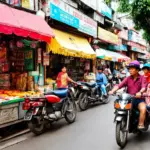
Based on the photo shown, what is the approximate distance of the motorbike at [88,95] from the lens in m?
10.3

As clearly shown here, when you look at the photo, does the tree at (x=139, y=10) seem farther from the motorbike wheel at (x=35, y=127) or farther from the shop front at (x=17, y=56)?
the motorbike wheel at (x=35, y=127)

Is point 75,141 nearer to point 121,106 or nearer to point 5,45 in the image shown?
point 121,106

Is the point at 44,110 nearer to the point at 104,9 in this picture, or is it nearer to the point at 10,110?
the point at 10,110

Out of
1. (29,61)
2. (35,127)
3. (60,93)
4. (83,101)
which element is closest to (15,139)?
(35,127)

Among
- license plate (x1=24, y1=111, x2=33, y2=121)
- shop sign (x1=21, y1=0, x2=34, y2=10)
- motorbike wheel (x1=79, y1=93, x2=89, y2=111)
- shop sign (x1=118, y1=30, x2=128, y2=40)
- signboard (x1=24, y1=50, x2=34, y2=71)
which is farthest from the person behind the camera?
shop sign (x1=118, y1=30, x2=128, y2=40)

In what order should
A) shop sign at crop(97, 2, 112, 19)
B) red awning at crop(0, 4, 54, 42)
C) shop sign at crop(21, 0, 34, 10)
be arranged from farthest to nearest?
shop sign at crop(97, 2, 112, 19) → shop sign at crop(21, 0, 34, 10) → red awning at crop(0, 4, 54, 42)

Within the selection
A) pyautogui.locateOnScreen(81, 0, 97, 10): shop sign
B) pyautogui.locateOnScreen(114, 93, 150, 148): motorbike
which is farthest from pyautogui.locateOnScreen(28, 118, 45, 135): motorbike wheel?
pyautogui.locateOnScreen(81, 0, 97, 10): shop sign

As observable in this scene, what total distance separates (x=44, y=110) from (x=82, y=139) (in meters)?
1.24

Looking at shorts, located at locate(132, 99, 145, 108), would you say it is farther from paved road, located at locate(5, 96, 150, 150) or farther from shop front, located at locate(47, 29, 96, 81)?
shop front, located at locate(47, 29, 96, 81)

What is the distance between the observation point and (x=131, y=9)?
1255 cm

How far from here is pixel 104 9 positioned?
20.6 m

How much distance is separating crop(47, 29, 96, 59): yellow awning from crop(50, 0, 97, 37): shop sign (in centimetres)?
57

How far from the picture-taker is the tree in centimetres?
1206

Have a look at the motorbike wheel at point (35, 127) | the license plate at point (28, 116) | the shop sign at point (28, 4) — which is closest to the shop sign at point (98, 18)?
the shop sign at point (28, 4)
